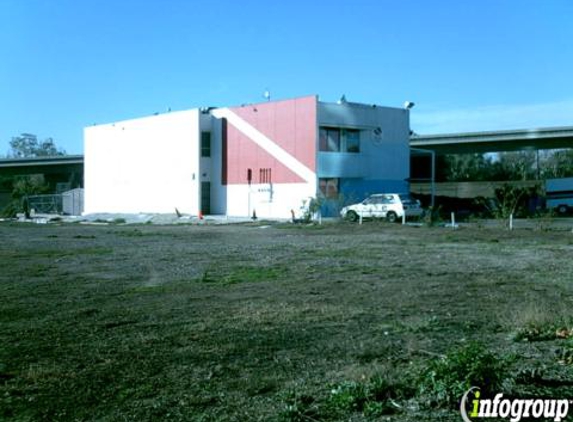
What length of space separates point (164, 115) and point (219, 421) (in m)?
55.1

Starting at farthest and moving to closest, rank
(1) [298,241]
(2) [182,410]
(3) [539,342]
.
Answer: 1. (1) [298,241]
2. (3) [539,342]
3. (2) [182,410]

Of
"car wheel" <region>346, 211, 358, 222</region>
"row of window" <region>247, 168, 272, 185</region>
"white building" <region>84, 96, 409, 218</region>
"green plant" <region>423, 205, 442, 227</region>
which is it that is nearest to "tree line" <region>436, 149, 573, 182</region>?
"white building" <region>84, 96, 409, 218</region>

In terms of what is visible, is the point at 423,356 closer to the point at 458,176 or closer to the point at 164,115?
the point at 164,115

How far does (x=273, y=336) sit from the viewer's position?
8.54 m

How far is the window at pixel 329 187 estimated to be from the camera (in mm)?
47875

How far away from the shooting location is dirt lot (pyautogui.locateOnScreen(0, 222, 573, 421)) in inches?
223

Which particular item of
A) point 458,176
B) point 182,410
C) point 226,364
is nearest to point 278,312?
point 226,364

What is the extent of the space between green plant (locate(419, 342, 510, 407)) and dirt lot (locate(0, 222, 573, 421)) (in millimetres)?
21

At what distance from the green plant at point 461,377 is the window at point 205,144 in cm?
5078

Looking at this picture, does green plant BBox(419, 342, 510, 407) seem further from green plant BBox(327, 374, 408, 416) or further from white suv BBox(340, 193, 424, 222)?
white suv BBox(340, 193, 424, 222)

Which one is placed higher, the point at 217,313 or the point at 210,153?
the point at 210,153

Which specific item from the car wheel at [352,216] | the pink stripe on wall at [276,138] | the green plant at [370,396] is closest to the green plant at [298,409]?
the green plant at [370,396]

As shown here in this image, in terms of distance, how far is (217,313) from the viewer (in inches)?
404

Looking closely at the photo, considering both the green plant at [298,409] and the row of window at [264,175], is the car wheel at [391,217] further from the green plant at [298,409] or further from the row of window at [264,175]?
the green plant at [298,409]
